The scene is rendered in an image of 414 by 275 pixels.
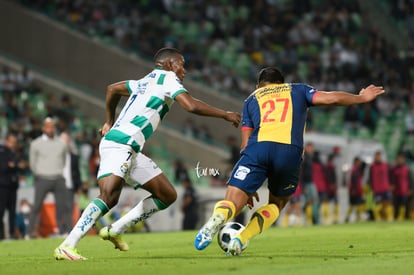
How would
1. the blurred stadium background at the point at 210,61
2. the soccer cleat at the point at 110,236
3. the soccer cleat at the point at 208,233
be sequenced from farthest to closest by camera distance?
1. the blurred stadium background at the point at 210,61
2. the soccer cleat at the point at 110,236
3. the soccer cleat at the point at 208,233

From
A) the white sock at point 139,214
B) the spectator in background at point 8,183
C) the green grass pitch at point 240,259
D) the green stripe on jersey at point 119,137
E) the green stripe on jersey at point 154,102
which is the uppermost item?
the spectator in background at point 8,183

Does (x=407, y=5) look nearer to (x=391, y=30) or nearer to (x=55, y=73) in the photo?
(x=391, y=30)

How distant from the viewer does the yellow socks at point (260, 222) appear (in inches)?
418

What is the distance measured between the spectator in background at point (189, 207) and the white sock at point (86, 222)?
1270 centimetres

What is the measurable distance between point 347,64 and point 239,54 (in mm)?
3981

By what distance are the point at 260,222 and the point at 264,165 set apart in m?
0.60

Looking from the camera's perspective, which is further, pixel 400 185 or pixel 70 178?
pixel 400 185

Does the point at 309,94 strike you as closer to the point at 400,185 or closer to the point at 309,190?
the point at 309,190

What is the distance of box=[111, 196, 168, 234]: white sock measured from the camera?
Answer: 11766 mm

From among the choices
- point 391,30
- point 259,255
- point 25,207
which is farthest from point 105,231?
point 391,30

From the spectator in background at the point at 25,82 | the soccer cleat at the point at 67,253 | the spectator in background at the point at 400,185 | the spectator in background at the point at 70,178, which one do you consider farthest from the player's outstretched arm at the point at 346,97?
the spectator in background at the point at 25,82

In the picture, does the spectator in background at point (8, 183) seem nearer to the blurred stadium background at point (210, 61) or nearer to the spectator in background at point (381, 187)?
the blurred stadium background at point (210, 61)

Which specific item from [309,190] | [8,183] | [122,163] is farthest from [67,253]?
[309,190]

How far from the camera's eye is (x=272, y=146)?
423 inches
